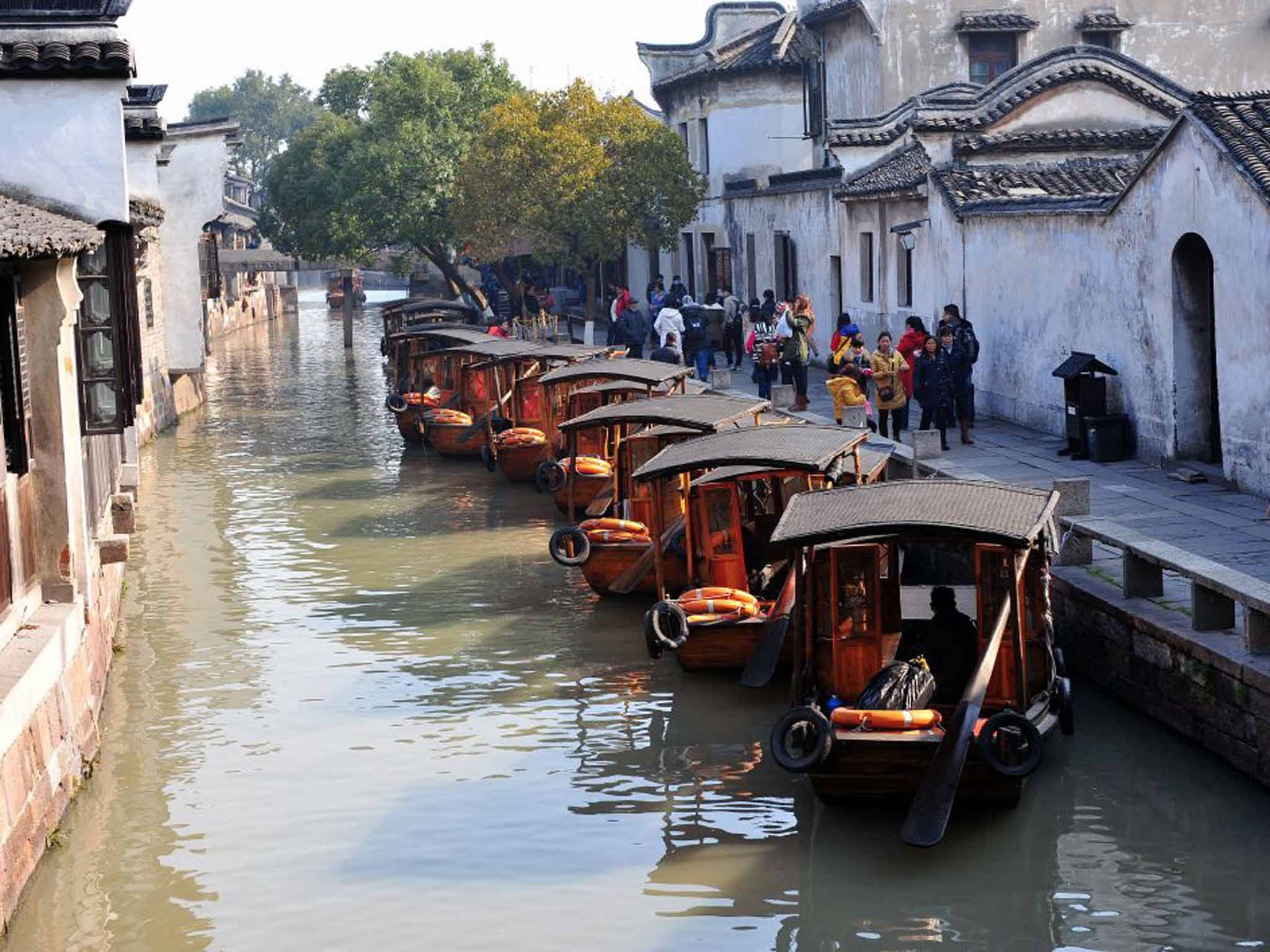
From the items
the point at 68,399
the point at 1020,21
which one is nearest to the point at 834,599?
the point at 68,399

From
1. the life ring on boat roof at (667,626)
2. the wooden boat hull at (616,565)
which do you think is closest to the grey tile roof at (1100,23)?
the wooden boat hull at (616,565)

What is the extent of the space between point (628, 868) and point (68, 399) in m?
5.50

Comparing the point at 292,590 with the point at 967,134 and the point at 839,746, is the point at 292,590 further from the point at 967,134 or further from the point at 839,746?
the point at 967,134

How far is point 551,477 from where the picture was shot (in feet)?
76.4

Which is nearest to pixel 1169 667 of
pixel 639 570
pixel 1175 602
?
pixel 1175 602

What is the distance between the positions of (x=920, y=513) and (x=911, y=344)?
1192cm

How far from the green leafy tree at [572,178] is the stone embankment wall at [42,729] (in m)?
25.0

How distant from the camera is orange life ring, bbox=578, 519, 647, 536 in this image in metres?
17.8

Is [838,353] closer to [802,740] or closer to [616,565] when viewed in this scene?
[616,565]

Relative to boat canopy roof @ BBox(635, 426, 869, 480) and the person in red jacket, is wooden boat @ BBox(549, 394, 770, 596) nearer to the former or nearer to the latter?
boat canopy roof @ BBox(635, 426, 869, 480)

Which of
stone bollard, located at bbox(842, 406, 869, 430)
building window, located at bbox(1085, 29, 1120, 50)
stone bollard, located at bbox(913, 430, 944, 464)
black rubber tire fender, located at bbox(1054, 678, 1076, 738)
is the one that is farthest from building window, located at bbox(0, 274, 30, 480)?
building window, located at bbox(1085, 29, 1120, 50)

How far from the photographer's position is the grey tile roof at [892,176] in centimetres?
2789

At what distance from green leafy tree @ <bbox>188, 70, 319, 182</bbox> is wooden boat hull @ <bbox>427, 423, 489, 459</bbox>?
107895 millimetres

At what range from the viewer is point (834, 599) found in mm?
12344
